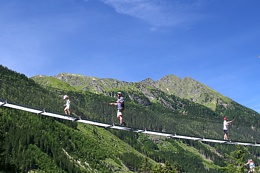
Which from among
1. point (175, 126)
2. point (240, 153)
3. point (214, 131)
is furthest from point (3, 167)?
point (240, 153)

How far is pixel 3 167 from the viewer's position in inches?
1251

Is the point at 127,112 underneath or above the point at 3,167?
above

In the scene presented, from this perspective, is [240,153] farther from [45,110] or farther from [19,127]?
[19,127]

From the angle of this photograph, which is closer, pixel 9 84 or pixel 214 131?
pixel 9 84

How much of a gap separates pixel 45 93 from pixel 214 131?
62.8 ft

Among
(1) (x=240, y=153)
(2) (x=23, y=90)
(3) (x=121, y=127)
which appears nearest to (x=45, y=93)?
(2) (x=23, y=90)

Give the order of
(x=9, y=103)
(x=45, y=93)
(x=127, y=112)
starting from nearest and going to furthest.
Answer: (x=9, y=103) → (x=45, y=93) → (x=127, y=112)

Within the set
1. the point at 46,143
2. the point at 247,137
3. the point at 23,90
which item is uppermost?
the point at 23,90

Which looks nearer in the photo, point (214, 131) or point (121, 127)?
point (121, 127)

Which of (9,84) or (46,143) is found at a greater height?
(9,84)

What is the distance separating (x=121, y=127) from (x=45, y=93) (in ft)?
22.2

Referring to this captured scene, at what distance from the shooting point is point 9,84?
26828 mm

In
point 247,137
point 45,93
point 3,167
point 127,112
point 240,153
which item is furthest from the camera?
point 240,153

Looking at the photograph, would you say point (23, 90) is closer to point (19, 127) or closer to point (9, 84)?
point (9, 84)
